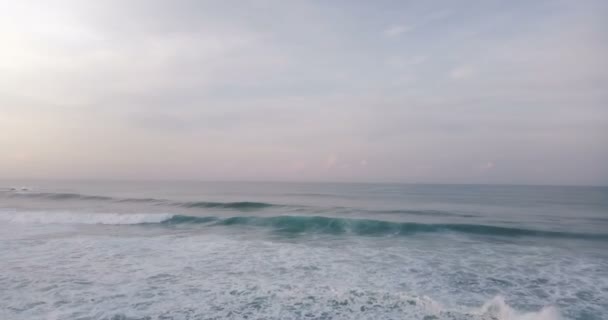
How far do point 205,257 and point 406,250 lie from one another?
733 centimetres

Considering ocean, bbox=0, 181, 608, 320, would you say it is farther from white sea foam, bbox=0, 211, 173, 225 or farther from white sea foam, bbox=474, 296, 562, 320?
white sea foam, bbox=0, 211, 173, 225

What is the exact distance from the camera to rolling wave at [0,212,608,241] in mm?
15633

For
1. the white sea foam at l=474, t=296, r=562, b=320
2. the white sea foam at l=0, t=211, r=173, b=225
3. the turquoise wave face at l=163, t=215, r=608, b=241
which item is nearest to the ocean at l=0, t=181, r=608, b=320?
the white sea foam at l=474, t=296, r=562, b=320

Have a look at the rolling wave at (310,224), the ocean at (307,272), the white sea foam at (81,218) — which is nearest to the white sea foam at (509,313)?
the ocean at (307,272)

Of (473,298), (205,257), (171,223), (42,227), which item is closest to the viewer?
(473,298)

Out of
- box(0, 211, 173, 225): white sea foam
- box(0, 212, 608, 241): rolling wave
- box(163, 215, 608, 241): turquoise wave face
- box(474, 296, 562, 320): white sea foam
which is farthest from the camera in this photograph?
box(0, 211, 173, 225): white sea foam

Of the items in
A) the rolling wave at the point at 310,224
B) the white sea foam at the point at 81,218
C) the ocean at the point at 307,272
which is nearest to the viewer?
the ocean at the point at 307,272

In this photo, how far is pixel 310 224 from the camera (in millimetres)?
18094

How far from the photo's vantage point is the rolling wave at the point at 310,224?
51.3ft

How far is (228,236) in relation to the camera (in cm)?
1463

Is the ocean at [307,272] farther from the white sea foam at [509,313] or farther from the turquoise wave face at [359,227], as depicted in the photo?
the turquoise wave face at [359,227]

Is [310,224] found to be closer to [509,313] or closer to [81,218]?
[509,313]

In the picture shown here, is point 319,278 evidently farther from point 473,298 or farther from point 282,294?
point 473,298

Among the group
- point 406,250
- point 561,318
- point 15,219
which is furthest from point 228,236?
point 15,219
